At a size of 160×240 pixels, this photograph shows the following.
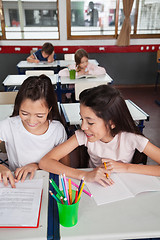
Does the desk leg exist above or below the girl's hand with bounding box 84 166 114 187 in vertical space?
below

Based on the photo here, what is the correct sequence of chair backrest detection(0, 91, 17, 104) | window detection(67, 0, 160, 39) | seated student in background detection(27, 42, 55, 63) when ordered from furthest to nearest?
window detection(67, 0, 160, 39)
seated student in background detection(27, 42, 55, 63)
chair backrest detection(0, 91, 17, 104)

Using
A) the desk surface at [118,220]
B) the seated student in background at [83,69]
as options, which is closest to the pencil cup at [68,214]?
the desk surface at [118,220]

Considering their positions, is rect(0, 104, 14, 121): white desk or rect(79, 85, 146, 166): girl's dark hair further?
rect(0, 104, 14, 121): white desk

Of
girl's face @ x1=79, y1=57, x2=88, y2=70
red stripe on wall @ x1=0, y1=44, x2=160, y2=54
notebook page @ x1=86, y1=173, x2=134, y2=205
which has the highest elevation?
red stripe on wall @ x1=0, y1=44, x2=160, y2=54

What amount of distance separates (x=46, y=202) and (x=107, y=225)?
273 millimetres

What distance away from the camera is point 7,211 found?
84 cm

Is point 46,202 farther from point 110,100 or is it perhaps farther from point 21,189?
point 110,100

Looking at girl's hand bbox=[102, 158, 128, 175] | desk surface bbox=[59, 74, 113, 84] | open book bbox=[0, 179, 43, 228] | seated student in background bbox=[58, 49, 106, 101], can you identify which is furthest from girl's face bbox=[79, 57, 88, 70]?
open book bbox=[0, 179, 43, 228]

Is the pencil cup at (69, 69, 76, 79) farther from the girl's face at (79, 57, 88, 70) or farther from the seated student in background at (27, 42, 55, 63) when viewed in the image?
the seated student in background at (27, 42, 55, 63)

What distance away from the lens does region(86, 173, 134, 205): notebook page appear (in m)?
0.93

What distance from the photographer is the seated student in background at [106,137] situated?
3.66ft

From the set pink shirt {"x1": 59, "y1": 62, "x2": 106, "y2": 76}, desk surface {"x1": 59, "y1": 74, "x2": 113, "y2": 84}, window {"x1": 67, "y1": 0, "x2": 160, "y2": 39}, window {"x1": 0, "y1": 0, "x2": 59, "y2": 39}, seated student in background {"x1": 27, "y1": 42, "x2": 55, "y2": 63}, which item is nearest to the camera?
desk surface {"x1": 59, "y1": 74, "x2": 113, "y2": 84}

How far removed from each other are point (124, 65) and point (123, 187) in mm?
4886

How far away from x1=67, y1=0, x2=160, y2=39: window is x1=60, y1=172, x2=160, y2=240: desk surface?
4.88m
